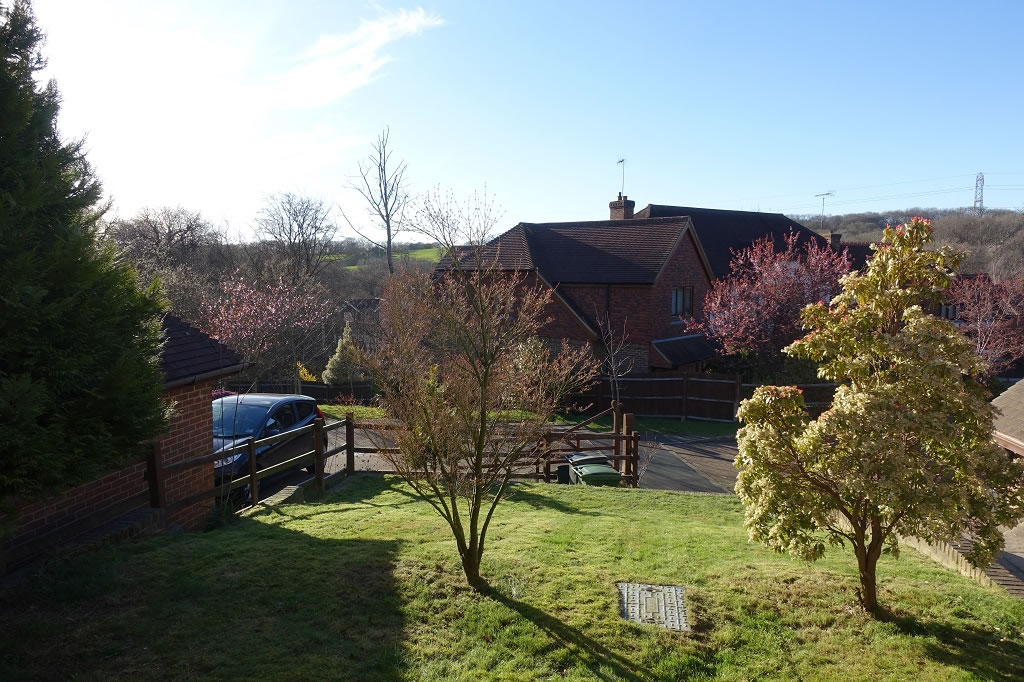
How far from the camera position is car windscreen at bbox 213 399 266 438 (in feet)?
38.7

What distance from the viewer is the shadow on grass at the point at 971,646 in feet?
17.0

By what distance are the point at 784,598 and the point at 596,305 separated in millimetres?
19977

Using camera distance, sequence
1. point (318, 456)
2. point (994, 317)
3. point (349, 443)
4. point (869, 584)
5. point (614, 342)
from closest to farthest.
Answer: point (869, 584) → point (318, 456) → point (349, 443) → point (614, 342) → point (994, 317)

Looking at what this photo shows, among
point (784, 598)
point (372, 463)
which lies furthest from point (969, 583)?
point (372, 463)

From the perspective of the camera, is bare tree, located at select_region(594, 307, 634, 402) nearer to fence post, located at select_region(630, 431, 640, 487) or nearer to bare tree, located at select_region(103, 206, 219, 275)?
fence post, located at select_region(630, 431, 640, 487)

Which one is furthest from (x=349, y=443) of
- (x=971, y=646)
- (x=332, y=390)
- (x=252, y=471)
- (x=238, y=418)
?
(x=332, y=390)

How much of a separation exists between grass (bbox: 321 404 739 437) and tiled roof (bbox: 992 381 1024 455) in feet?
25.3

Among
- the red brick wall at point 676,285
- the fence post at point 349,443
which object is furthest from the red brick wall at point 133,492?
the red brick wall at point 676,285

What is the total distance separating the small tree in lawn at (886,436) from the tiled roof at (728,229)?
1136 inches

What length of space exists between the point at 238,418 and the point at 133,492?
11.5ft

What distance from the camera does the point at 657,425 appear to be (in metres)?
21.6

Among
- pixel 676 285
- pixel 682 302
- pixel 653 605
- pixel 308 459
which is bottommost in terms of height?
pixel 653 605

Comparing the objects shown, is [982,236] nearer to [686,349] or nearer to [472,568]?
[686,349]

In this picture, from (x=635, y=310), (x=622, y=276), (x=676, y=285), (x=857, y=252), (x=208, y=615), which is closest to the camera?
(x=208, y=615)
